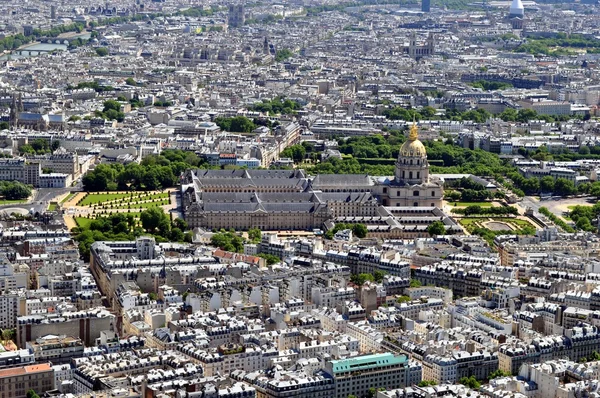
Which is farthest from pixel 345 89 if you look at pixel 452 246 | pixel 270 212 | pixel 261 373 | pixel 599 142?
pixel 261 373

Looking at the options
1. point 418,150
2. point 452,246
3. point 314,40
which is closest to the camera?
point 452,246

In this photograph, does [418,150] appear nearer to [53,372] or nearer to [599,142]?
[599,142]

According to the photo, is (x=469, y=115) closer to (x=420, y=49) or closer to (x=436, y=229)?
(x=436, y=229)

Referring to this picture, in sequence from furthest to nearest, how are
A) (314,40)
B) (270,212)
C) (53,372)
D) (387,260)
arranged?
(314,40) < (270,212) < (387,260) < (53,372)

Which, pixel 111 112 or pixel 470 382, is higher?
pixel 111 112

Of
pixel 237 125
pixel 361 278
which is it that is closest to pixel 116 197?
pixel 361 278

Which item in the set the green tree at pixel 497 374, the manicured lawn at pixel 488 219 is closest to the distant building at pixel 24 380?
the green tree at pixel 497 374
